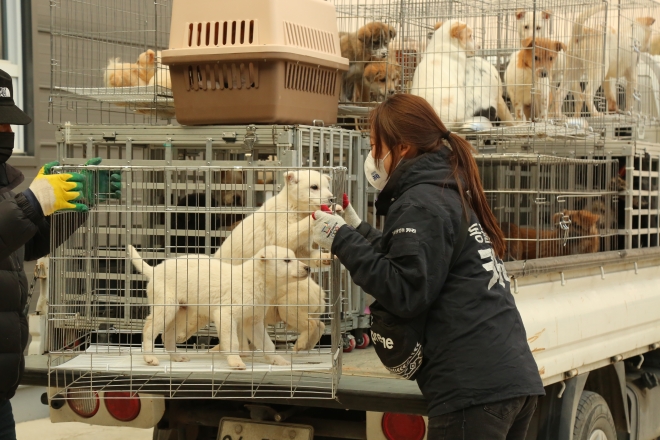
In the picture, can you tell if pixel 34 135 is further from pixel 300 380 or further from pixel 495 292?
pixel 495 292

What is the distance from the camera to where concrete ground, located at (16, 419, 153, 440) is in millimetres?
7570

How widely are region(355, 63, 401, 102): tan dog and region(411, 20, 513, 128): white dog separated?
15 centimetres

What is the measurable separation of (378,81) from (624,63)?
91.6 inches

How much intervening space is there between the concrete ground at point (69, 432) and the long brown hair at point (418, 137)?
16.6ft

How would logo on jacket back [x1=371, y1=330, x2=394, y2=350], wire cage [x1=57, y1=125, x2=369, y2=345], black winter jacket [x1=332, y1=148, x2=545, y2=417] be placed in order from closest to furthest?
black winter jacket [x1=332, y1=148, x2=545, y2=417] < logo on jacket back [x1=371, y1=330, x2=394, y2=350] < wire cage [x1=57, y1=125, x2=369, y2=345]

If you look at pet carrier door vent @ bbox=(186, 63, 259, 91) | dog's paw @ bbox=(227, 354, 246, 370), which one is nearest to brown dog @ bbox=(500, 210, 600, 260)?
pet carrier door vent @ bbox=(186, 63, 259, 91)

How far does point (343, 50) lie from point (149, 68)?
1.53 m

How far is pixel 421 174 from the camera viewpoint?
10.6 ft

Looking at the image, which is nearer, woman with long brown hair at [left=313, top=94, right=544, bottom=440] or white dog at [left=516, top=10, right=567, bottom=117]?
woman with long brown hair at [left=313, top=94, right=544, bottom=440]

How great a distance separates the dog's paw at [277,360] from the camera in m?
3.80

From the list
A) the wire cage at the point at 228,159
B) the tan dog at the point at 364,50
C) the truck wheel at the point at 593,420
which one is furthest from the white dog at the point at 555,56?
the truck wheel at the point at 593,420

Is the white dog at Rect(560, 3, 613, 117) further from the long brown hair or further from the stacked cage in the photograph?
the long brown hair

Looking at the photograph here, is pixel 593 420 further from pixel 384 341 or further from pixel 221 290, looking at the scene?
pixel 221 290

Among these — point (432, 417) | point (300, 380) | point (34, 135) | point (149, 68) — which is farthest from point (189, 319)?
point (34, 135)
